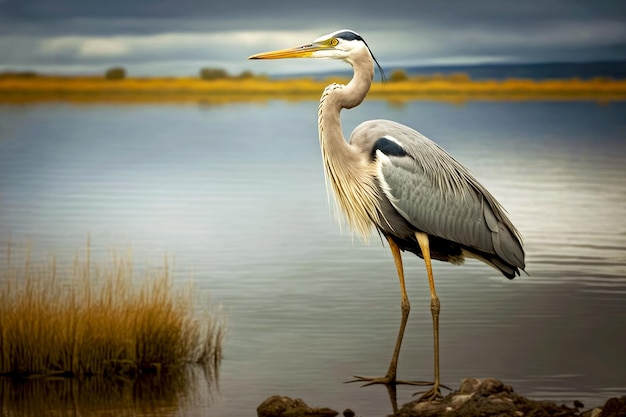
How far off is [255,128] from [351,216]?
165 ft

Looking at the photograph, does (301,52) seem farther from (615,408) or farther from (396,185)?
(615,408)

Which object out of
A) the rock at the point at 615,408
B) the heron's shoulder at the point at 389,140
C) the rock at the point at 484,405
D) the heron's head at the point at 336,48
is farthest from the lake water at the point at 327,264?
the heron's head at the point at 336,48

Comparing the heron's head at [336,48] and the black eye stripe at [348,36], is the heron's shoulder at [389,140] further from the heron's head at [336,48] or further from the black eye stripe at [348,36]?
the black eye stripe at [348,36]

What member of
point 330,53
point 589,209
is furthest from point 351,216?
point 589,209

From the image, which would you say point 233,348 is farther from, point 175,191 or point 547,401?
point 175,191

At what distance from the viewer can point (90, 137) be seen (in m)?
51.2

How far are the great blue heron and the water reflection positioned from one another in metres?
1.28

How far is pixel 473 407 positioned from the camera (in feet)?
30.9

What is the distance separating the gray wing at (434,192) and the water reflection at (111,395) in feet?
6.25

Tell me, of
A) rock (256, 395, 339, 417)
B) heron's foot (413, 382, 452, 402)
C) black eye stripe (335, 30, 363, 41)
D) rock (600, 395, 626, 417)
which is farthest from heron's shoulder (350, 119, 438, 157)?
rock (600, 395, 626, 417)

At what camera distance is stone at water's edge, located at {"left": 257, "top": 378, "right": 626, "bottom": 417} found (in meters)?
9.34

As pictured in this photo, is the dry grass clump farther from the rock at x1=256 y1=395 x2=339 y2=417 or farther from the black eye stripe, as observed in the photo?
the black eye stripe

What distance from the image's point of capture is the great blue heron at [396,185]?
10852 mm

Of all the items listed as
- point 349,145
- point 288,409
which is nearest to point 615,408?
point 288,409
